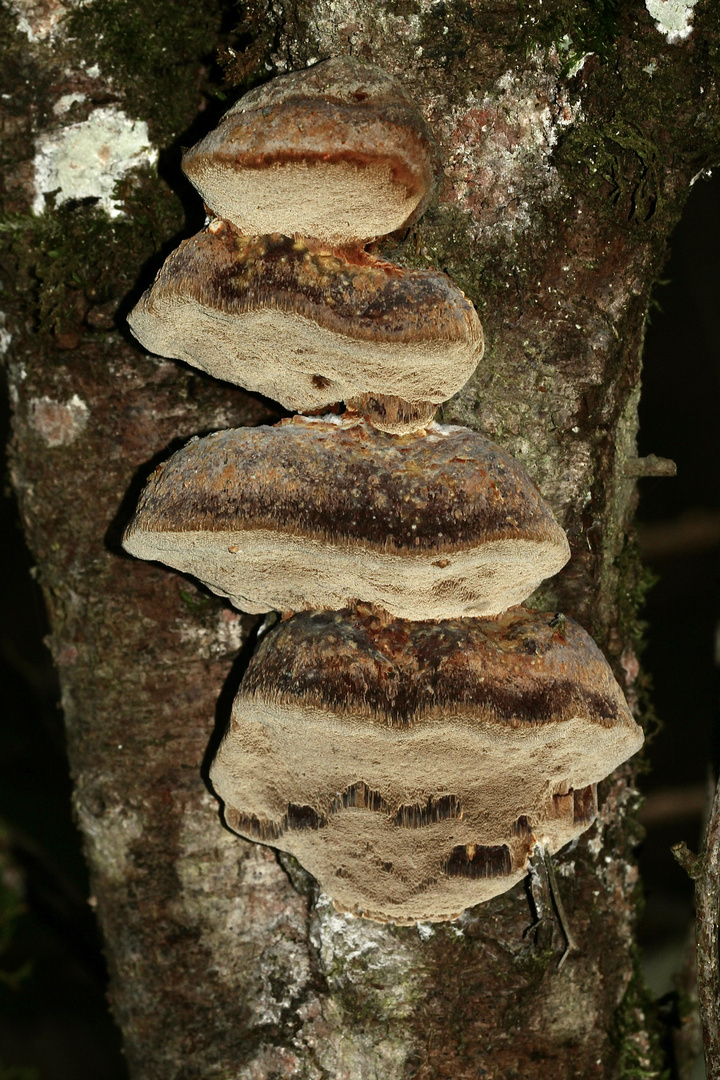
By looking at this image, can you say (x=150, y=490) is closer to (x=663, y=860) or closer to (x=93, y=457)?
(x=93, y=457)

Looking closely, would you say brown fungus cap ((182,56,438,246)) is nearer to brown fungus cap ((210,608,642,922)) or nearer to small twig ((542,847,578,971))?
brown fungus cap ((210,608,642,922))

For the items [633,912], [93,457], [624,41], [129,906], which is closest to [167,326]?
[93,457]

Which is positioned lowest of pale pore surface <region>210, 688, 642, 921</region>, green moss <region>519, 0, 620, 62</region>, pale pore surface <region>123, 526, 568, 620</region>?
pale pore surface <region>210, 688, 642, 921</region>

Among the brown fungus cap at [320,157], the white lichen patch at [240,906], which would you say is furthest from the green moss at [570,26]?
the white lichen patch at [240,906]

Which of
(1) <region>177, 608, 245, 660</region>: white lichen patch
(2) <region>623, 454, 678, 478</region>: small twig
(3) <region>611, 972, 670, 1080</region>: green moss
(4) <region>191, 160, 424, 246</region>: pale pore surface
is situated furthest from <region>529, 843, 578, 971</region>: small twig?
(4) <region>191, 160, 424, 246</region>: pale pore surface

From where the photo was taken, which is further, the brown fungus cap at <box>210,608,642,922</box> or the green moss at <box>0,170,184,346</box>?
the green moss at <box>0,170,184,346</box>

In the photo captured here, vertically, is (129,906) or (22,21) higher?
(22,21)

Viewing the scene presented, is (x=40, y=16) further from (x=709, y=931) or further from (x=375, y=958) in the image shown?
(x=709, y=931)

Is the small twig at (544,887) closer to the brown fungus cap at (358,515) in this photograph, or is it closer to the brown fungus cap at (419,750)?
the brown fungus cap at (419,750)
